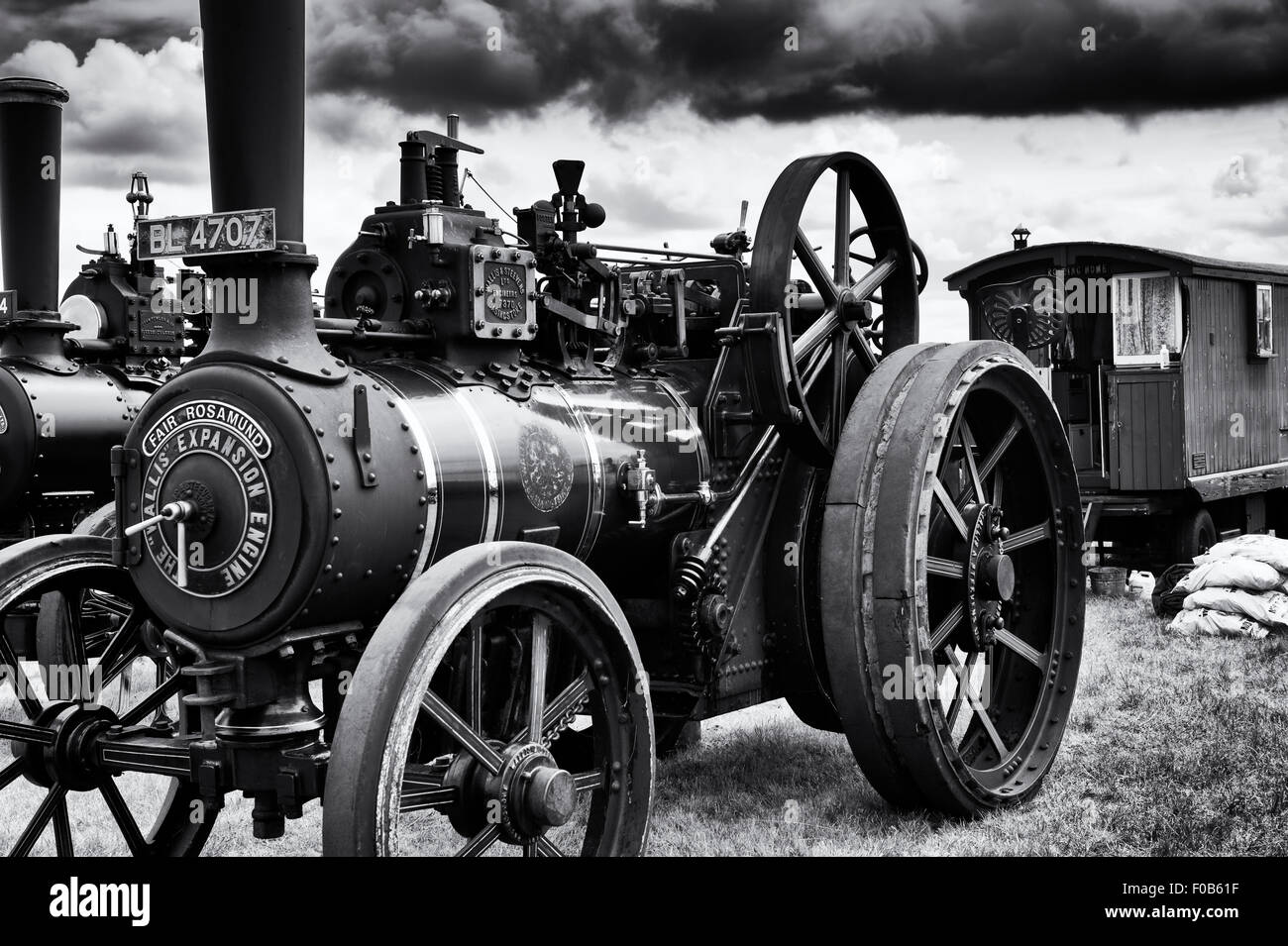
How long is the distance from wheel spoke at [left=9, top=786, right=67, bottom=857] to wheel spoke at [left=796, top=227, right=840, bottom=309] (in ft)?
10.0

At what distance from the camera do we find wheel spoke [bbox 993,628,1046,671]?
5.32 meters

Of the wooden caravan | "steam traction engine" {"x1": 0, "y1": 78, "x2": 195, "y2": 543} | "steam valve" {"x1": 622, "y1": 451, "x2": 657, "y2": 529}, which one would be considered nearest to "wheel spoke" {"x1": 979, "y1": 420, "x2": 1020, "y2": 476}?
"steam valve" {"x1": 622, "y1": 451, "x2": 657, "y2": 529}

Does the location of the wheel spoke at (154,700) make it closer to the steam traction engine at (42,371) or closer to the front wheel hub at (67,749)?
the front wheel hub at (67,749)

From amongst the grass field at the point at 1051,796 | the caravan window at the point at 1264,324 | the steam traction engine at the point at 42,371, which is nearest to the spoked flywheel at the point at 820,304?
the grass field at the point at 1051,796

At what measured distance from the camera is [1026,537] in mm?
5461

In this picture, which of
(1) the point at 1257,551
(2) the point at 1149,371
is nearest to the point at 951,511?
(1) the point at 1257,551

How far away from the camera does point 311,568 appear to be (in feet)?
11.1

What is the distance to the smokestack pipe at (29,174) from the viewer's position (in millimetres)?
7539

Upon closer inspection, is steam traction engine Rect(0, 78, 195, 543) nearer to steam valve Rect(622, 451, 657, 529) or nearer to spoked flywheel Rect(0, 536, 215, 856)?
spoked flywheel Rect(0, 536, 215, 856)

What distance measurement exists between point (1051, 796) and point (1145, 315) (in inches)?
311

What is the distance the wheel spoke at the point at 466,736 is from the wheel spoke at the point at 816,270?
7.68 ft
